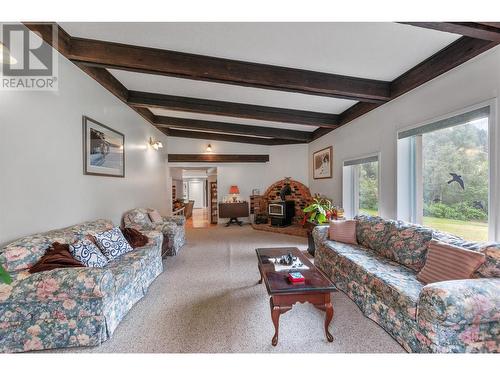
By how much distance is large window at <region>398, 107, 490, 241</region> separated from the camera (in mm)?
2088

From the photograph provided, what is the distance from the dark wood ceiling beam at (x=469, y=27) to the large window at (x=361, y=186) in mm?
1957

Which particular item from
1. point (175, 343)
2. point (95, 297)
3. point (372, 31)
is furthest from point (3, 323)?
point (372, 31)

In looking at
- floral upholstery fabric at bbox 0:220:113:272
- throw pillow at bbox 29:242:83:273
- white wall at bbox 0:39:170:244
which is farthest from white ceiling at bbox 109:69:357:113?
throw pillow at bbox 29:242:83:273

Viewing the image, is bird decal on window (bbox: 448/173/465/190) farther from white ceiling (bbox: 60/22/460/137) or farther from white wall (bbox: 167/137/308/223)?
white wall (bbox: 167/137/308/223)

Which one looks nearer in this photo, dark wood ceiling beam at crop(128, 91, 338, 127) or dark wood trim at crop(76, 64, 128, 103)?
dark wood trim at crop(76, 64, 128, 103)

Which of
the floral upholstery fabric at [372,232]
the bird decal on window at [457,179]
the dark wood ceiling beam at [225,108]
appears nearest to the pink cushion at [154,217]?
the dark wood ceiling beam at [225,108]

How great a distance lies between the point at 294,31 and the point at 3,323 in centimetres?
331

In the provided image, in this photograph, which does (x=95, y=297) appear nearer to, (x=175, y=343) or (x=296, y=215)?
(x=175, y=343)

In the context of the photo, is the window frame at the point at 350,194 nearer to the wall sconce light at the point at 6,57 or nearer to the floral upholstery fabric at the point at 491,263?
the floral upholstery fabric at the point at 491,263

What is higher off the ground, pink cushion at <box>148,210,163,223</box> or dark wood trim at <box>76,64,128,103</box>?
dark wood trim at <box>76,64,128,103</box>

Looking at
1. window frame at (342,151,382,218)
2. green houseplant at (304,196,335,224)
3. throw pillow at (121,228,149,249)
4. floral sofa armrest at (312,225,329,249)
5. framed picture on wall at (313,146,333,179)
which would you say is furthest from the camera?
framed picture on wall at (313,146,333,179)

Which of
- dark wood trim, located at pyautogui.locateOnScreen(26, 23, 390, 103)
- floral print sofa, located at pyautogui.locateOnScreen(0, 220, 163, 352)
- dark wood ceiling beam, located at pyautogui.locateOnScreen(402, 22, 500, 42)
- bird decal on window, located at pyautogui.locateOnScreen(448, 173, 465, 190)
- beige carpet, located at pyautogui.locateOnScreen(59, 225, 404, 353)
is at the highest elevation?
dark wood trim, located at pyautogui.locateOnScreen(26, 23, 390, 103)

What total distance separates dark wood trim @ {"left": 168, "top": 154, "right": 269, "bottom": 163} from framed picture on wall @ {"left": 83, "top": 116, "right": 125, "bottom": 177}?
2.80m
